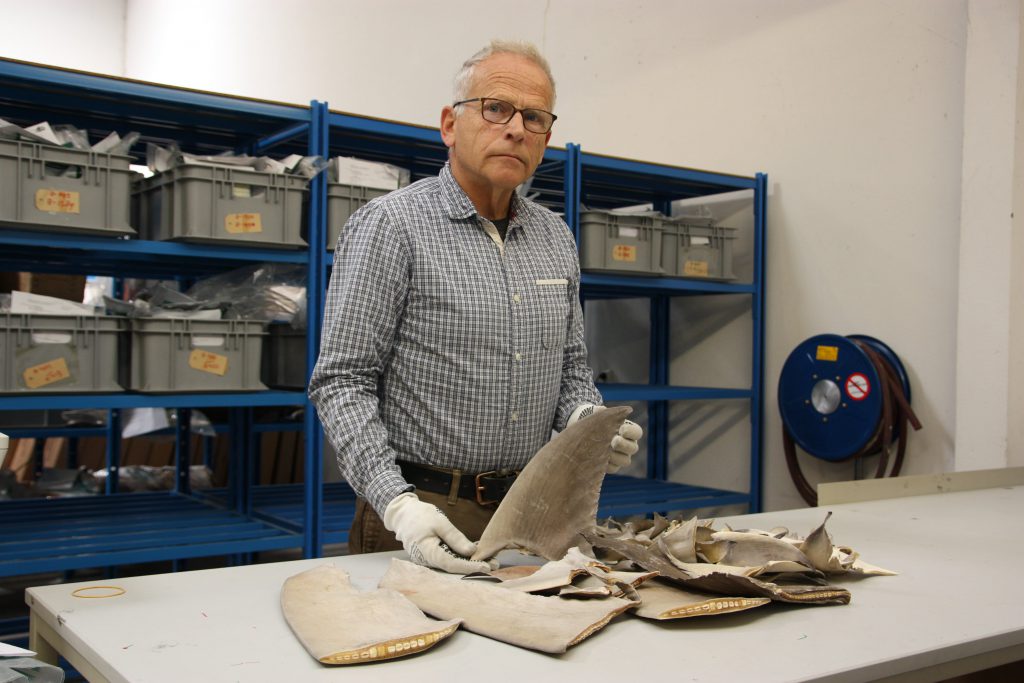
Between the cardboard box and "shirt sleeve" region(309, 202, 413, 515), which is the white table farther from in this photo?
the cardboard box

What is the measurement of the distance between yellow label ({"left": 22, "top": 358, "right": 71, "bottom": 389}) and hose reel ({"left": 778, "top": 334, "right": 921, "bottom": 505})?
2771 millimetres

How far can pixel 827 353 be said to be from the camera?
3723mm

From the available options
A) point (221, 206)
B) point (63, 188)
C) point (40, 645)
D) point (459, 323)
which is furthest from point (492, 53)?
point (63, 188)

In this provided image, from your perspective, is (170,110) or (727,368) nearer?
(170,110)

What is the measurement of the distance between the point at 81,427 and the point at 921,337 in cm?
402

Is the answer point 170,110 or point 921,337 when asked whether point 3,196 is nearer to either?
point 170,110

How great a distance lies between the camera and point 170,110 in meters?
3.23

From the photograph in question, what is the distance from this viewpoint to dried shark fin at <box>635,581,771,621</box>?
120 cm

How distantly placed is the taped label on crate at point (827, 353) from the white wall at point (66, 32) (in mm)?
7548

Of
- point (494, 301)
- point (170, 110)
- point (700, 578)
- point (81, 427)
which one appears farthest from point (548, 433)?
point (81, 427)

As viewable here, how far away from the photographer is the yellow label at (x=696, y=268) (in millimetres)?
4094

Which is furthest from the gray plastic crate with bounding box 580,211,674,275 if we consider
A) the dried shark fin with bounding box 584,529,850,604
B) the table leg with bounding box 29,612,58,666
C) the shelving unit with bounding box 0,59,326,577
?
the table leg with bounding box 29,612,58,666

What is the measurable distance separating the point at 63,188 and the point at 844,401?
114 inches

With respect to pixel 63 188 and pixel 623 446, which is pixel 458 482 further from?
pixel 63 188
